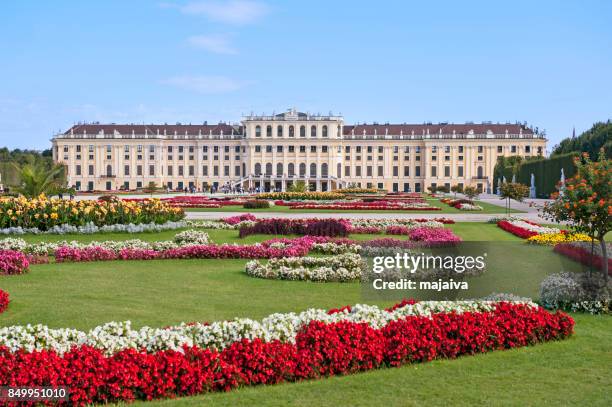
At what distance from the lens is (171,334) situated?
5.62 m

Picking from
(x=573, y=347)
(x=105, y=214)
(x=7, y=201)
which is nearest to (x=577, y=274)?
(x=573, y=347)

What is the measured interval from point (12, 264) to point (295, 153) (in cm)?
8137

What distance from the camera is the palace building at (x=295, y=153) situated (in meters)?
89.9

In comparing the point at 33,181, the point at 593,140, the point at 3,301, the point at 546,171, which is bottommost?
the point at 3,301

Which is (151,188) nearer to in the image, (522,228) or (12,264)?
(522,228)

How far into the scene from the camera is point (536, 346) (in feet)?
22.0

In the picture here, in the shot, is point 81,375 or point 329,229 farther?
point 329,229

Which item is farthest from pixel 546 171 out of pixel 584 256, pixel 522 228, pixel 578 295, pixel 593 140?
pixel 578 295

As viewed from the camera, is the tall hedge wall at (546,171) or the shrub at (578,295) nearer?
the shrub at (578,295)

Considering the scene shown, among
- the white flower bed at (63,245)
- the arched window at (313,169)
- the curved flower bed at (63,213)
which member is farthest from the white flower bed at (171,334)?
the arched window at (313,169)

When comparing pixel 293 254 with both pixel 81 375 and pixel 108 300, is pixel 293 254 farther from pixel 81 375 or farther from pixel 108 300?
pixel 81 375

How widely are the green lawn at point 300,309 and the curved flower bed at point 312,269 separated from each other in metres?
0.26

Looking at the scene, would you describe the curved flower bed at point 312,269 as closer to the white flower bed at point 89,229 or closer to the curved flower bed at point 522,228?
the curved flower bed at point 522,228

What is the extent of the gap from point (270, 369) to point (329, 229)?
1158 centimetres
